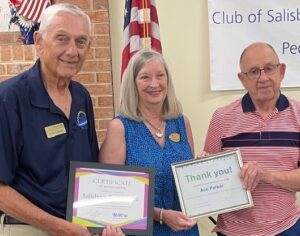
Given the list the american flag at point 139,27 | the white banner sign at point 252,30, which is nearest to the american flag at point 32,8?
the american flag at point 139,27

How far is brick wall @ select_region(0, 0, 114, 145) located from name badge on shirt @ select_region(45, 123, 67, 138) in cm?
140

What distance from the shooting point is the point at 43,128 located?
66.2 inches

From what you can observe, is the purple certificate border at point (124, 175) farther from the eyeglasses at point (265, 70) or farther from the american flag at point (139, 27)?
the american flag at point (139, 27)

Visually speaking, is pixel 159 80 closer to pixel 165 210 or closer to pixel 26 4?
pixel 165 210

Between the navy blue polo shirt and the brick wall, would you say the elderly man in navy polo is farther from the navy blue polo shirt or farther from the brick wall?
the brick wall

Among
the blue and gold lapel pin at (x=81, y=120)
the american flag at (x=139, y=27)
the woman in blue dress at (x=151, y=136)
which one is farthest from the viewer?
the american flag at (x=139, y=27)

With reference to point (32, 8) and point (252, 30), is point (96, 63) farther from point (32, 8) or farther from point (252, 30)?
point (252, 30)

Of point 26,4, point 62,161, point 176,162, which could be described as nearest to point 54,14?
point 62,161

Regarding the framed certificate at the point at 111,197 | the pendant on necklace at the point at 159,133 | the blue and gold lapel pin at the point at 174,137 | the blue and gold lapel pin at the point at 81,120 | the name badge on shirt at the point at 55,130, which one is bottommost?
the framed certificate at the point at 111,197

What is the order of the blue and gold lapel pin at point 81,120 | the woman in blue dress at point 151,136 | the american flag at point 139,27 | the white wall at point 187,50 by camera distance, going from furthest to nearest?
1. the white wall at point 187,50
2. the american flag at point 139,27
3. the woman in blue dress at point 151,136
4. the blue and gold lapel pin at point 81,120

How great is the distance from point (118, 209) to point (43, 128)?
0.45 metres

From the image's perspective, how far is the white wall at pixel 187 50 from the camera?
128 inches

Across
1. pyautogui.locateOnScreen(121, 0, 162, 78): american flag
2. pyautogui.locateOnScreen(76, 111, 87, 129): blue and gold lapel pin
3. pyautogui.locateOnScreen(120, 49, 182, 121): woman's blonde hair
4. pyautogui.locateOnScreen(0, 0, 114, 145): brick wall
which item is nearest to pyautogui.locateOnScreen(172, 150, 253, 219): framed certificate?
pyautogui.locateOnScreen(120, 49, 182, 121): woman's blonde hair

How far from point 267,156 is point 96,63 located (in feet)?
5.27
